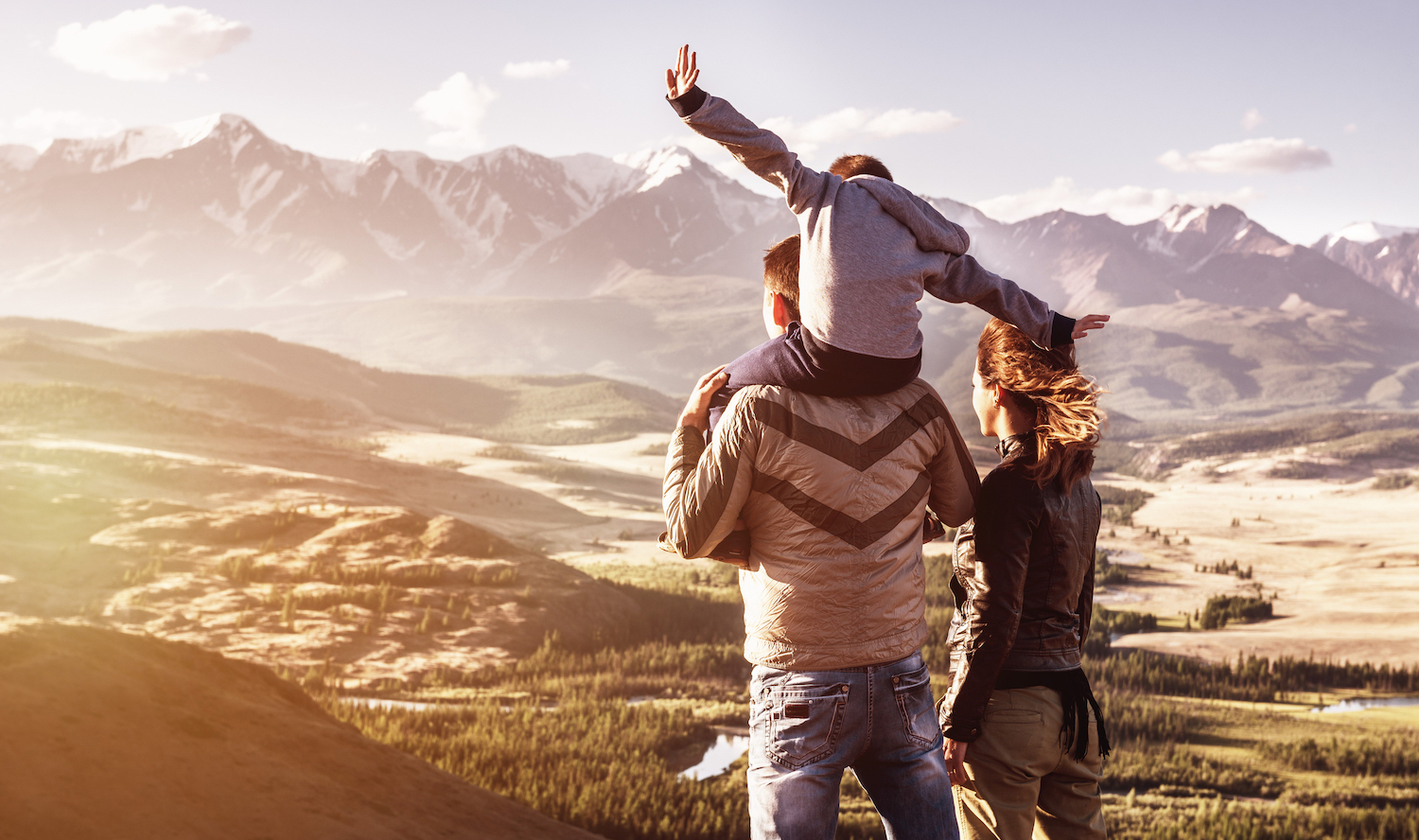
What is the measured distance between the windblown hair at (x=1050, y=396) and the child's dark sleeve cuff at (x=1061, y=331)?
0.07 metres

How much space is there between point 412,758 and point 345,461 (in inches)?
1479

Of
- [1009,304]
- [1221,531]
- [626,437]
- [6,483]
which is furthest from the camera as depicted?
[626,437]

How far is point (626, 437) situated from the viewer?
90.3m

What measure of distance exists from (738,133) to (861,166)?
1.51ft

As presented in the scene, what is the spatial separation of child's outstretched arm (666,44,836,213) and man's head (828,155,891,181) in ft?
0.79

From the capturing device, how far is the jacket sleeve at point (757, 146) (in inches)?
105

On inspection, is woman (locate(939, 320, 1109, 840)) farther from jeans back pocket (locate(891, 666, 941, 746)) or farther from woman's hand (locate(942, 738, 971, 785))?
jeans back pocket (locate(891, 666, 941, 746))

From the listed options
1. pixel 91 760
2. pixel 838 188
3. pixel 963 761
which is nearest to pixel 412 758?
pixel 91 760

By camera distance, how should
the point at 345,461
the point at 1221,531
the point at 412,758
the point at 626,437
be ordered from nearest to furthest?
1. the point at 412,758
2. the point at 345,461
3. the point at 1221,531
4. the point at 626,437

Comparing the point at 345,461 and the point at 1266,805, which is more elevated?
the point at 345,461

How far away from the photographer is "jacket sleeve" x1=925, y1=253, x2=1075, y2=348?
9.62 ft

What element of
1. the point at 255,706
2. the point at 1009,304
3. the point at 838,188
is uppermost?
the point at 838,188

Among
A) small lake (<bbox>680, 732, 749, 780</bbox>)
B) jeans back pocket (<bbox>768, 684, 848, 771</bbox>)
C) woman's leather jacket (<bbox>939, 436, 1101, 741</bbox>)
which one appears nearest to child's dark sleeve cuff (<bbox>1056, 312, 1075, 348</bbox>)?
woman's leather jacket (<bbox>939, 436, 1101, 741</bbox>)

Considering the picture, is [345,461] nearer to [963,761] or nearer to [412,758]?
[412,758]
